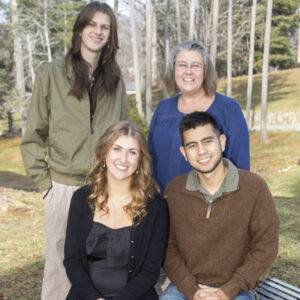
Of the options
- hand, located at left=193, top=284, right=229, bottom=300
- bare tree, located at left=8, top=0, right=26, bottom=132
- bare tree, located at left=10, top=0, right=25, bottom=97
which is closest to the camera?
hand, located at left=193, top=284, right=229, bottom=300

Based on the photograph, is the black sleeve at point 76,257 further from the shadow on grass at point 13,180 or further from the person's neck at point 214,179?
the shadow on grass at point 13,180

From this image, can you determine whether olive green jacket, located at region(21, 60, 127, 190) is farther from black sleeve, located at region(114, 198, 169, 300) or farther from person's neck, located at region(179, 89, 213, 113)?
black sleeve, located at region(114, 198, 169, 300)

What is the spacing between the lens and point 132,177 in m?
3.21

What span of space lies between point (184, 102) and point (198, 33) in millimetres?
33393

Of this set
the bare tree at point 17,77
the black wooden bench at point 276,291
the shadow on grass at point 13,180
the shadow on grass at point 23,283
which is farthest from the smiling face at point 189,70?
the bare tree at point 17,77

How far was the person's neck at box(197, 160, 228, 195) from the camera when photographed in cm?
308

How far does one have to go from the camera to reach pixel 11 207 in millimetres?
8367

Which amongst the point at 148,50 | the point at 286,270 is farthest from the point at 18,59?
the point at 286,270

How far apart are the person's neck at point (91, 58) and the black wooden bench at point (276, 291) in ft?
6.03

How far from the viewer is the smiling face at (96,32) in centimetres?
327

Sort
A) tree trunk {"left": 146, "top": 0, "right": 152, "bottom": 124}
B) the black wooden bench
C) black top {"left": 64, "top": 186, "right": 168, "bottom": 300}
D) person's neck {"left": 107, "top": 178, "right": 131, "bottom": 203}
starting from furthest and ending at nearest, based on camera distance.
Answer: tree trunk {"left": 146, "top": 0, "right": 152, "bottom": 124} < the black wooden bench < person's neck {"left": 107, "top": 178, "right": 131, "bottom": 203} < black top {"left": 64, "top": 186, "right": 168, "bottom": 300}

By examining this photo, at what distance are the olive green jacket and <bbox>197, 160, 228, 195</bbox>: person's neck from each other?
0.76 metres

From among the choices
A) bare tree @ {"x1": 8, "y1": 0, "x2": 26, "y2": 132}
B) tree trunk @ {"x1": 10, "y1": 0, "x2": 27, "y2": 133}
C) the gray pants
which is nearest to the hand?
the gray pants

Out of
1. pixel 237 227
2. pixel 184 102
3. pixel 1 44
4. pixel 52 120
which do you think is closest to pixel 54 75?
pixel 52 120
